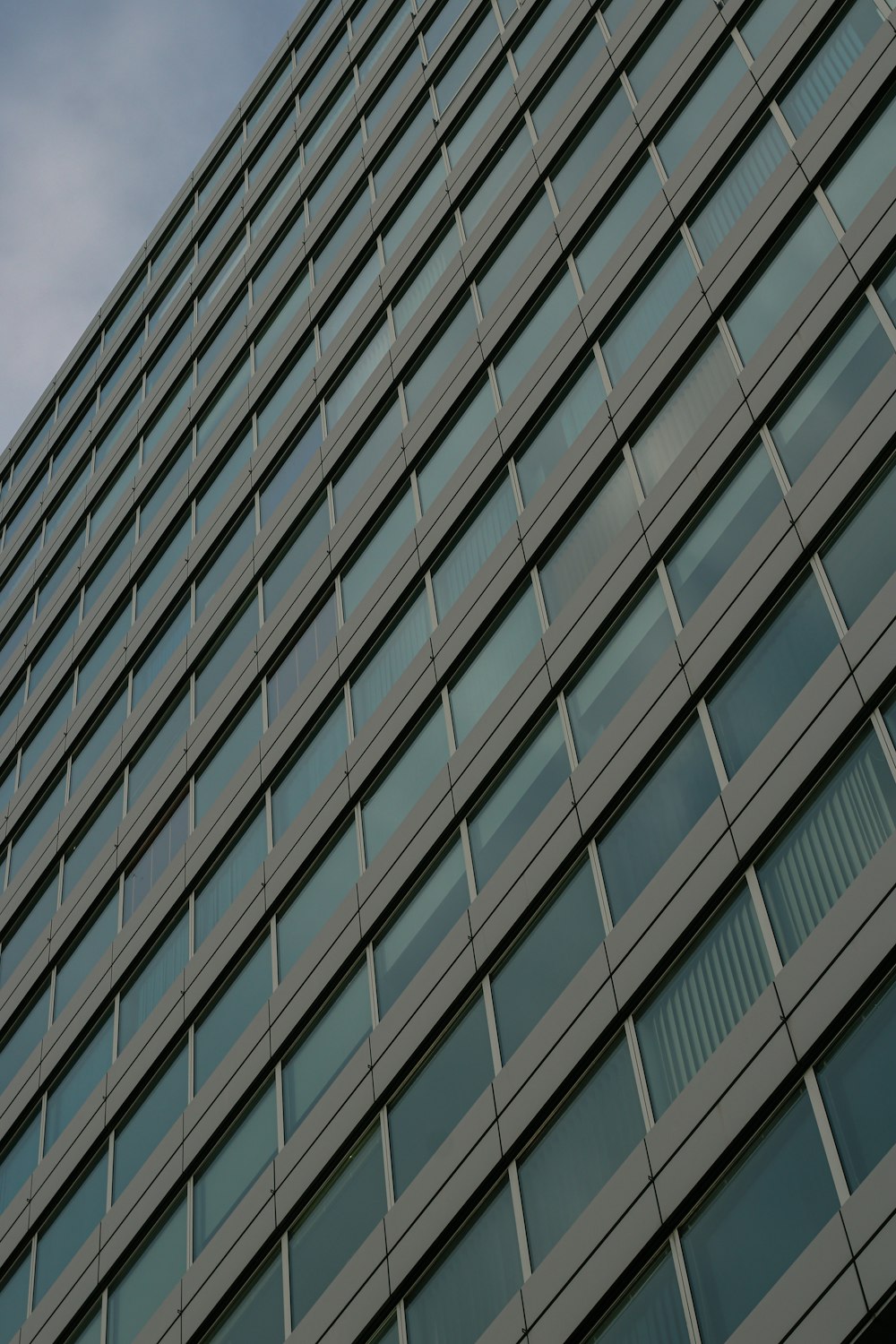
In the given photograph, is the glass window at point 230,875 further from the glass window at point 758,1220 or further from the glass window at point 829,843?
the glass window at point 758,1220

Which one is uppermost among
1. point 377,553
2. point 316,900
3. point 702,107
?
point 702,107

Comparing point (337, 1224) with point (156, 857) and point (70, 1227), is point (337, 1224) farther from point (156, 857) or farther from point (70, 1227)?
point (156, 857)

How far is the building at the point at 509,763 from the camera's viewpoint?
1612cm

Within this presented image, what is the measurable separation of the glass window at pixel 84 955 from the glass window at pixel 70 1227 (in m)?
4.06

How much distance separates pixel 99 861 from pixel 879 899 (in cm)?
1806

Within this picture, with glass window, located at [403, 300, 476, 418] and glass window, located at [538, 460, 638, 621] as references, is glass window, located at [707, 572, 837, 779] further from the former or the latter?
Result: glass window, located at [403, 300, 476, 418]

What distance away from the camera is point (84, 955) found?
29.5m

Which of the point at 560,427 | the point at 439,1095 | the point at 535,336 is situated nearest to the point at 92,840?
the point at 535,336

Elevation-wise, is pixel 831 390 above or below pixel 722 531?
above

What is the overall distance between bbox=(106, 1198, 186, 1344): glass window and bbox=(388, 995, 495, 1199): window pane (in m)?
4.49

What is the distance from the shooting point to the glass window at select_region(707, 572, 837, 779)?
1780 centimetres

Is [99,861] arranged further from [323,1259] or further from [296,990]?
[323,1259]

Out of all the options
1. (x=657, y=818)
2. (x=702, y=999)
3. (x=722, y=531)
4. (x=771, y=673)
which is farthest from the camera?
(x=722, y=531)

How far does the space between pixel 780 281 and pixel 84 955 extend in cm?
1626
